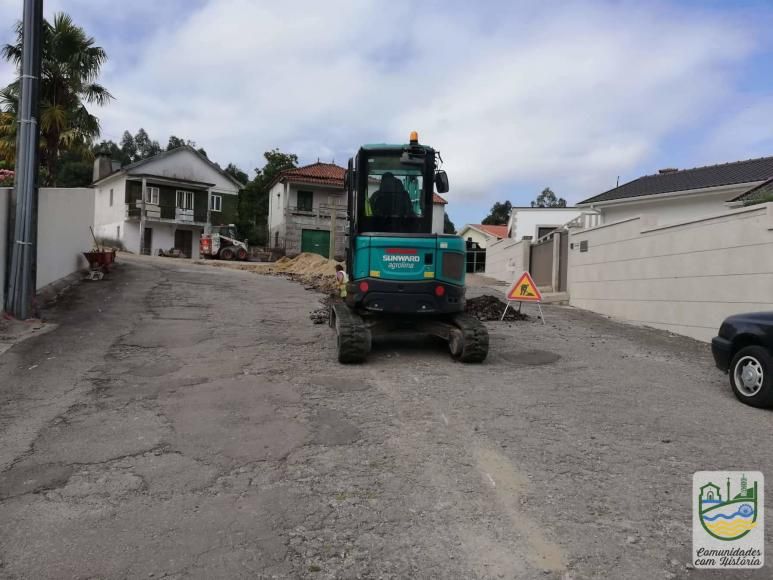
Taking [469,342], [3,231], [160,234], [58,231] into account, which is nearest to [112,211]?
[160,234]

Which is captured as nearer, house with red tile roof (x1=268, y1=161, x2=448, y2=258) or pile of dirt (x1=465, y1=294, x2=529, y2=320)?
pile of dirt (x1=465, y1=294, x2=529, y2=320)

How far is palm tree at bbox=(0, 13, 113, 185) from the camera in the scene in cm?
1581

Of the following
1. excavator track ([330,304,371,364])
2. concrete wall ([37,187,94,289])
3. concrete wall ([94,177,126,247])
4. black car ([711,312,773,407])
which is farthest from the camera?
concrete wall ([94,177,126,247])

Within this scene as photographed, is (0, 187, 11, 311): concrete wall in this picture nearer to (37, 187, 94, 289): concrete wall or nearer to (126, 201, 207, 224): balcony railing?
(37, 187, 94, 289): concrete wall

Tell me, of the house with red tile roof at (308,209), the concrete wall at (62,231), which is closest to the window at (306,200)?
the house with red tile roof at (308,209)

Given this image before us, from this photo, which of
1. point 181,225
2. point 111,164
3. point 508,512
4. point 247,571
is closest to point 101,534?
point 247,571

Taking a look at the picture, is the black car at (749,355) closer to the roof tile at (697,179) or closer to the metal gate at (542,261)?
the metal gate at (542,261)

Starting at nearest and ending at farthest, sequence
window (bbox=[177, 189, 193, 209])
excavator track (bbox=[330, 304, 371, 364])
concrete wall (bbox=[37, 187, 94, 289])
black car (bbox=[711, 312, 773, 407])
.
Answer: black car (bbox=[711, 312, 773, 407])
excavator track (bbox=[330, 304, 371, 364])
concrete wall (bbox=[37, 187, 94, 289])
window (bbox=[177, 189, 193, 209])

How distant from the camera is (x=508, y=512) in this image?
3711mm

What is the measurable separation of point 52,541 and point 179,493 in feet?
2.63

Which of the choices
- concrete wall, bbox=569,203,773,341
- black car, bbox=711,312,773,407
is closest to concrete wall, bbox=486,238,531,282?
concrete wall, bbox=569,203,773,341

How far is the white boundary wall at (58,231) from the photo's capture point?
973cm

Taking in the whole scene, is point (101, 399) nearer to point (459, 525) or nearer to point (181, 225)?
point (459, 525)

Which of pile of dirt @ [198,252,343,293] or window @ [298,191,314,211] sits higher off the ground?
window @ [298,191,314,211]
